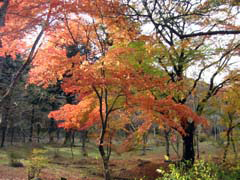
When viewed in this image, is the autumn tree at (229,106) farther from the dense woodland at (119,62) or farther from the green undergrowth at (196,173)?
the green undergrowth at (196,173)

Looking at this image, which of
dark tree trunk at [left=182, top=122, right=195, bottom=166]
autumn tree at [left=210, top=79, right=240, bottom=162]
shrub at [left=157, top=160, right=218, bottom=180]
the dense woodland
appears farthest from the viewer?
autumn tree at [left=210, top=79, right=240, bottom=162]

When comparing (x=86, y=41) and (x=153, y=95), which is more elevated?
(x=86, y=41)

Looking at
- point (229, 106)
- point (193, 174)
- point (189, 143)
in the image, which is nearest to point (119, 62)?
point (193, 174)

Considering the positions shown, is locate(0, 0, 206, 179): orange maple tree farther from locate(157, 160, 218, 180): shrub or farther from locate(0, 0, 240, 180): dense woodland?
locate(157, 160, 218, 180): shrub

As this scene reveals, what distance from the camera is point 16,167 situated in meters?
11.8

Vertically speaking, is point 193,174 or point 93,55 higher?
point 93,55

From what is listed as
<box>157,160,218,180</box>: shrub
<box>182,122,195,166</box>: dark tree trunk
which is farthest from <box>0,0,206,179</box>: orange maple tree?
<box>157,160,218,180</box>: shrub

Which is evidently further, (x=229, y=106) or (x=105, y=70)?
(x=229, y=106)

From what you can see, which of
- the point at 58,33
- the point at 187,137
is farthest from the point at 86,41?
the point at 187,137

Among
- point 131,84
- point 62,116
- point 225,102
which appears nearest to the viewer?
point 131,84

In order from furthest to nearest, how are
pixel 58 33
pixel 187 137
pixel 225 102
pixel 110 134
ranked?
pixel 225 102 → pixel 110 134 → pixel 187 137 → pixel 58 33

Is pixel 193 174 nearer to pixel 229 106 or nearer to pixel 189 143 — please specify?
pixel 189 143

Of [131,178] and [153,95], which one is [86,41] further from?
[131,178]

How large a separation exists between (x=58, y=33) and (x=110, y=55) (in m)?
2.59
